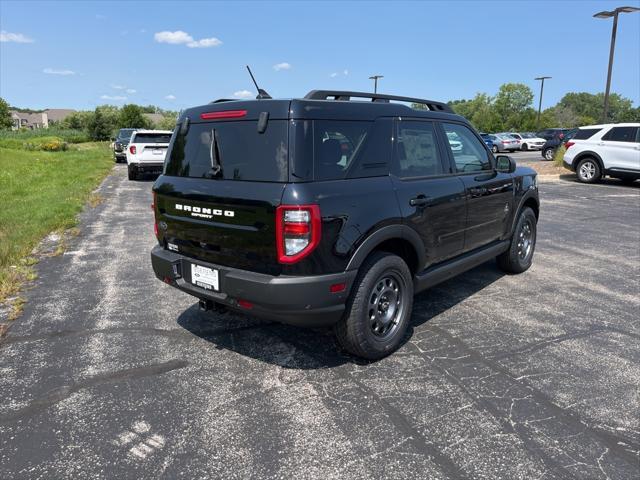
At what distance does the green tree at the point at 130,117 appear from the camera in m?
71.4

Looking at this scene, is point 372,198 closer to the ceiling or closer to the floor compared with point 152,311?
closer to the ceiling

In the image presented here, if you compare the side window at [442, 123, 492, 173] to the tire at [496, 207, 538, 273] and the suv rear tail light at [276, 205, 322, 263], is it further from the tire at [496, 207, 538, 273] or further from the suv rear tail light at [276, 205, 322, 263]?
the suv rear tail light at [276, 205, 322, 263]

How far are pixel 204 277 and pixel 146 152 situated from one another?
12963 millimetres

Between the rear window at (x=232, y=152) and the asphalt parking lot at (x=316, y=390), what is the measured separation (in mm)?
1408

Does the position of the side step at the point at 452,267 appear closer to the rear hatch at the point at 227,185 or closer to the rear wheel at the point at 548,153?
the rear hatch at the point at 227,185

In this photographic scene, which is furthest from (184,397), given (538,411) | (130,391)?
(538,411)

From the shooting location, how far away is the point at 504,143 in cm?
3325

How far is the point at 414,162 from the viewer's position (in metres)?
3.88

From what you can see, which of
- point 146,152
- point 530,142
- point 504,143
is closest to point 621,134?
point 146,152

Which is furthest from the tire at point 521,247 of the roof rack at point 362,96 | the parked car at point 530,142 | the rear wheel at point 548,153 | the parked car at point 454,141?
the parked car at point 530,142

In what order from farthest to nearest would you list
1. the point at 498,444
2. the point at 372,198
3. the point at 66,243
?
the point at 66,243 < the point at 372,198 < the point at 498,444

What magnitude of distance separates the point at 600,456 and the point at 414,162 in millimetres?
2374

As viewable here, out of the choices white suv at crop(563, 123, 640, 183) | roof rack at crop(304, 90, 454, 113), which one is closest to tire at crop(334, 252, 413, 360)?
roof rack at crop(304, 90, 454, 113)

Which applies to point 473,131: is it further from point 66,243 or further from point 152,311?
point 66,243
